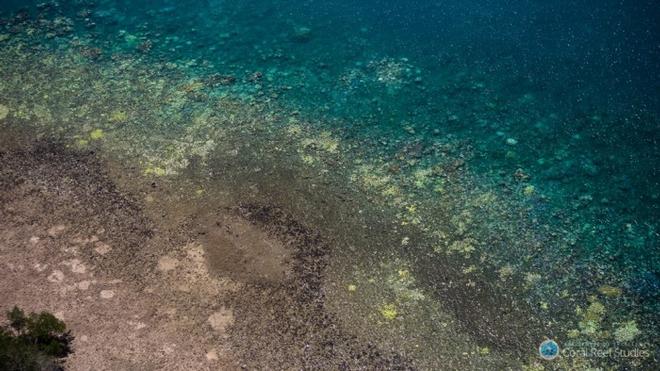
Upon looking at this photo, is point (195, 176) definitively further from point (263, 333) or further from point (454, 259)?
point (454, 259)

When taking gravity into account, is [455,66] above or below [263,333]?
above

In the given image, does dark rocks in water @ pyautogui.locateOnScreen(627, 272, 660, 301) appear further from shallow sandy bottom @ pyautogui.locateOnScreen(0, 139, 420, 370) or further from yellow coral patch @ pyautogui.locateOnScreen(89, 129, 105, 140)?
yellow coral patch @ pyautogui.locateOnScreen(89, 129, 105, 140)

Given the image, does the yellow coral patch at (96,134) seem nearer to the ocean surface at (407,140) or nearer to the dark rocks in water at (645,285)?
the ocean surface at (407,140)

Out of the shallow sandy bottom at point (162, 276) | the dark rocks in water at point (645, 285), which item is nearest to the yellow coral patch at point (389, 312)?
the shallow sandy bottom at point (162, 276)

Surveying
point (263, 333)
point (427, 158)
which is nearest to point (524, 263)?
point (427, 158)

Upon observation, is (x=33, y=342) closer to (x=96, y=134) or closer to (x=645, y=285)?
(x=96, y=134)

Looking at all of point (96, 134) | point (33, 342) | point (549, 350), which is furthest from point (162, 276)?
point (549, 350)
